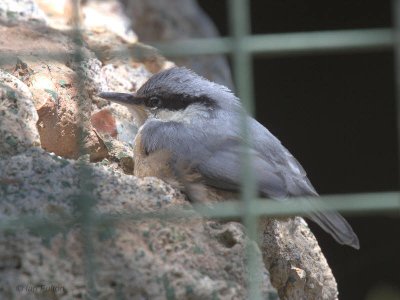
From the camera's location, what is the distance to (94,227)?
9.21 ft

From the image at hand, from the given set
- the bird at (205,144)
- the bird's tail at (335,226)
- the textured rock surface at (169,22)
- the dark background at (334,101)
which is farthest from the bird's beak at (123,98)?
the dark background at (334,101)

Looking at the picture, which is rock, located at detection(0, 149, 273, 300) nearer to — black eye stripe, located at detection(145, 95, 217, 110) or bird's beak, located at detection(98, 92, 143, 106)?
bird's beak, located at detection(98, 92, 143, 106)

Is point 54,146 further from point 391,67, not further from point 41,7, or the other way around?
point 391,67

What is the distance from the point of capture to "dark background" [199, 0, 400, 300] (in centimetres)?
864

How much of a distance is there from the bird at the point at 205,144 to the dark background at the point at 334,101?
424 cm

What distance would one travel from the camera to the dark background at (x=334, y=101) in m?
8.64

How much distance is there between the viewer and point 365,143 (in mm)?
8844

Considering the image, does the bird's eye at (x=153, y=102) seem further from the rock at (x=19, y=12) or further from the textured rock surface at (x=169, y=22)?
the textured rock surface at (x=169, y=22)

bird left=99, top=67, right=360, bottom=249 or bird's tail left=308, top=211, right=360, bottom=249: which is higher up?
bird left=99, top=67, right=360, bottom=249

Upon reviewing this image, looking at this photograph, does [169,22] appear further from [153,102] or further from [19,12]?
[153,102]

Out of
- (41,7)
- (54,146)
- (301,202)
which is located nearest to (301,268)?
(301,202)

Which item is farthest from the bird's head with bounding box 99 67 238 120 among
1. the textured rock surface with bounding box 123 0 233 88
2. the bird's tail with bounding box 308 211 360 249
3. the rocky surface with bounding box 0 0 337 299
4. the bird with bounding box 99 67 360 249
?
the textured rock surface with bounding box 123 0 233 88

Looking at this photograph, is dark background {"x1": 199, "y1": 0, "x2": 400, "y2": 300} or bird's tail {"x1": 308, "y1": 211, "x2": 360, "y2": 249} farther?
dark background {"x1": 199, "y1": 0, "x2": 400, "y2": 300}

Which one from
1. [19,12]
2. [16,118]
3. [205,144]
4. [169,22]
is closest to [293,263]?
[205,144]
